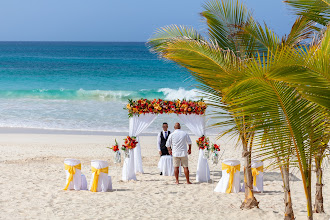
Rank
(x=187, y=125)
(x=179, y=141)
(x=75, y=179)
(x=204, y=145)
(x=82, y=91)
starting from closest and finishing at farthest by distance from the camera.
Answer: (x=75, y=179) < (x=179, y=141) < (x=204, y=145) < (x=187, y=125) < (x=82, y=91)

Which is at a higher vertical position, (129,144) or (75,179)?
(129,144)

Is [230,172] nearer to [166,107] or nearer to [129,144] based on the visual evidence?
[166,107]

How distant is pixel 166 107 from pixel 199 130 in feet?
3.41

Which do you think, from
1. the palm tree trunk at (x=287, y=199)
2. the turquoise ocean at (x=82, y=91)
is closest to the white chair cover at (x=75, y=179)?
the turquoise ocean at (x=82, y=91)

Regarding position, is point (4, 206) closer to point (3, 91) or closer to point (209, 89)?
point (209, 89)

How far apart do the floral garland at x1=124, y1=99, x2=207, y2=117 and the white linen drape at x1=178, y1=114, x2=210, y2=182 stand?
0.13 meters

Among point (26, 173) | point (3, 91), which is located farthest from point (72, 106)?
point (26, 173)

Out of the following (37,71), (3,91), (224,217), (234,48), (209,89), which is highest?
(37,71)

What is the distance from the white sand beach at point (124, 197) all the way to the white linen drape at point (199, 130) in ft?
0.90

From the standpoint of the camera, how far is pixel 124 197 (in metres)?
10.6

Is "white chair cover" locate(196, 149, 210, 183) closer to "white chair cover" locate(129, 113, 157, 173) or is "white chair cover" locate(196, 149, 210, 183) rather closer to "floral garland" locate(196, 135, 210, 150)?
"floral garland" locate(196, 135, 210, 150)

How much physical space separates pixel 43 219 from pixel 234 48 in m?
4.48

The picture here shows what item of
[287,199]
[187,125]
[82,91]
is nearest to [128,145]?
[187,125]

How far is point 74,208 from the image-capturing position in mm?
9484
